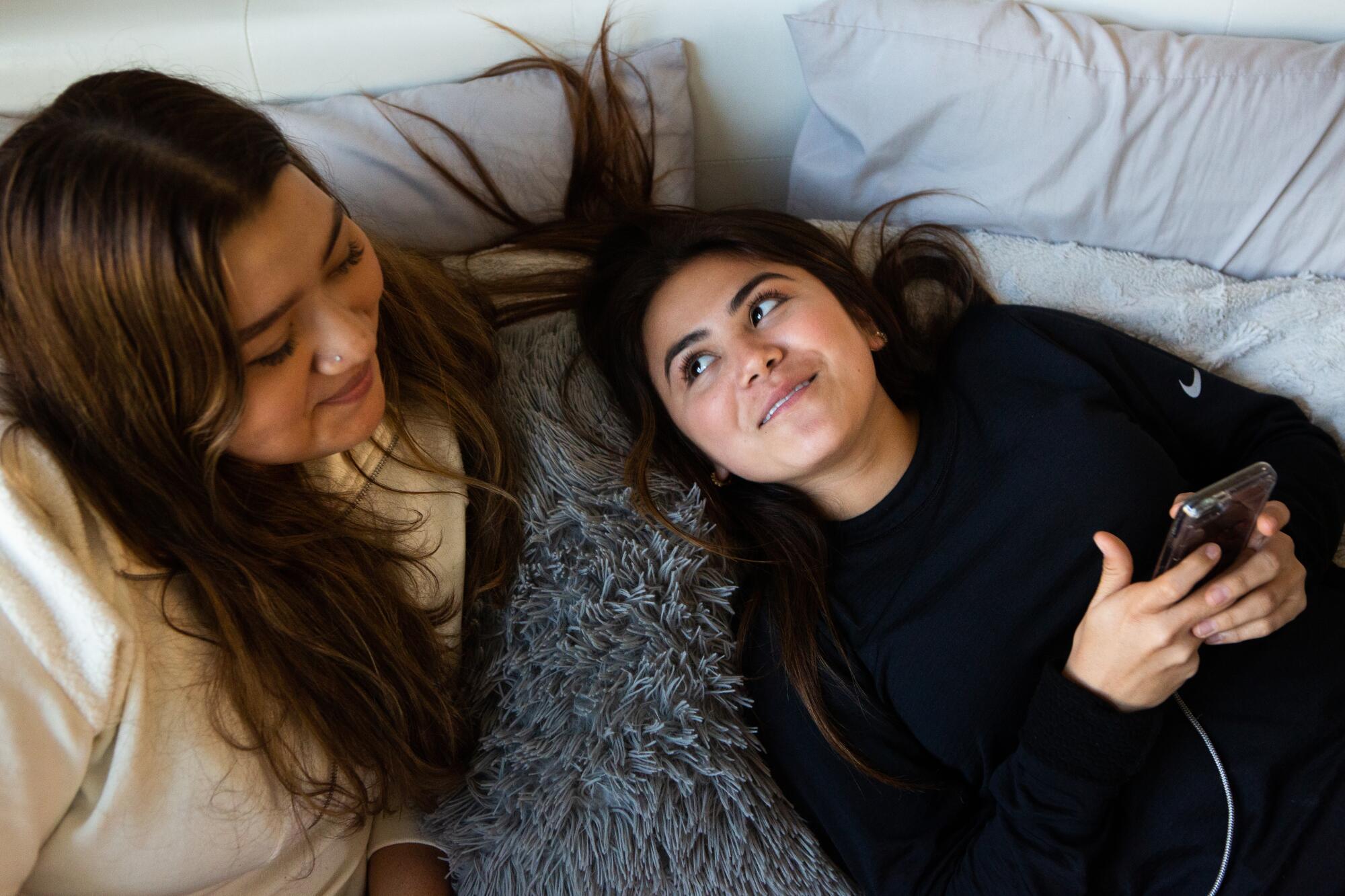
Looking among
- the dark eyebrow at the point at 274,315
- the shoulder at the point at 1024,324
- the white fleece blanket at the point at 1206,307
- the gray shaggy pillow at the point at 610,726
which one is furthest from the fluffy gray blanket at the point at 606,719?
the white fleece blanket at the point at 1206,307

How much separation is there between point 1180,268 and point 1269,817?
717 millimetres

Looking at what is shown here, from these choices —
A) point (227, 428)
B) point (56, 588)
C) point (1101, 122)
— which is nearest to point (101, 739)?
point (56, 588)

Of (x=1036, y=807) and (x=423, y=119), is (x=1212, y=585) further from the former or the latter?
(x=423, y=119)

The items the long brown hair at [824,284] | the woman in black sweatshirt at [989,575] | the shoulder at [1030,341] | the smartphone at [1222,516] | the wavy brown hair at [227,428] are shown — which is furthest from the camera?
the shoulder at [1030,341]

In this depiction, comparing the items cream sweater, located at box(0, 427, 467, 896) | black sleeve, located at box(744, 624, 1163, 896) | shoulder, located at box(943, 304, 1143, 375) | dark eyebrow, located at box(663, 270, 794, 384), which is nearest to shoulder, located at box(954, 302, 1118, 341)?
shoulder, located at box(943, 304, 1143, 375)

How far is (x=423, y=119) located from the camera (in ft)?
4.19

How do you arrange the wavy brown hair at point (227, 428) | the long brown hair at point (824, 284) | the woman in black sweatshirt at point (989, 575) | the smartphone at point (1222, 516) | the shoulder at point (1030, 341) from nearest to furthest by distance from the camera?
the wavy brown hair at point (227, 428), the smartphone at point (1222, 516), the woman in black sweatshirt at point (989, 575), the long brown hair at point (824, 284), the shoulder at point (1030, 341)

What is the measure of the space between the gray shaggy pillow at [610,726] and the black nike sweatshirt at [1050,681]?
0.08m

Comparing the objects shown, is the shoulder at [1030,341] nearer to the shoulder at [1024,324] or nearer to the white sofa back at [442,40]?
the shoulder at [1024,324]

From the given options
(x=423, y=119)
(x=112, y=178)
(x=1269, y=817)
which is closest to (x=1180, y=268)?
(x=1269, y=817)

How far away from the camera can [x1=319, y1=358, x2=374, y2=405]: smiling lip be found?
0.90 metres

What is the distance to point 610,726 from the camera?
1.02 meters

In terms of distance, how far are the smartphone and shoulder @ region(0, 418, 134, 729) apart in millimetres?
919

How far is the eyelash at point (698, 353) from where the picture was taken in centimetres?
112
